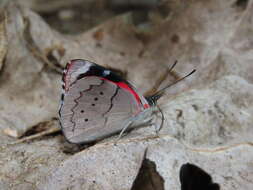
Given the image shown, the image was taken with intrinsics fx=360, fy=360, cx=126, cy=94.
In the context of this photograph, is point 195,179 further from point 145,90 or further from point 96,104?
point 145,90

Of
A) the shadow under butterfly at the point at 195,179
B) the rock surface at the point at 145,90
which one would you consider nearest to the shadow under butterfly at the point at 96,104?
the rock surface at the point at 145,90

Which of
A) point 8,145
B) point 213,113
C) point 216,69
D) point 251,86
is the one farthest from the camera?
point 216,69

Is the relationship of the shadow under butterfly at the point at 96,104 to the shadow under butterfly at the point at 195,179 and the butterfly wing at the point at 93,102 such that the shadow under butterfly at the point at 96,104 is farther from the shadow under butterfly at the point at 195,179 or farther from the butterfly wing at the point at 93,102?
the shadow under butterfly at the point at 195,179

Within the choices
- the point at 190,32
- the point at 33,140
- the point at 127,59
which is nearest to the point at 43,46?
the point at 127,59

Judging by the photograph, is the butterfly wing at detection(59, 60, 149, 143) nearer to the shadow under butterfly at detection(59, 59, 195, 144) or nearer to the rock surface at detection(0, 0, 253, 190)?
the shadow under butterfly at detection(59, 59, 195, 144)

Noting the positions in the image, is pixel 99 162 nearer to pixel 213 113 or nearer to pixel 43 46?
pixel 213 113

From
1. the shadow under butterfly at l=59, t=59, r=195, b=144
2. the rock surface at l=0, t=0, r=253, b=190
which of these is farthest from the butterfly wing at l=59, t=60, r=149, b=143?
the rock surface at l=0, t=0, r=253, b=190
